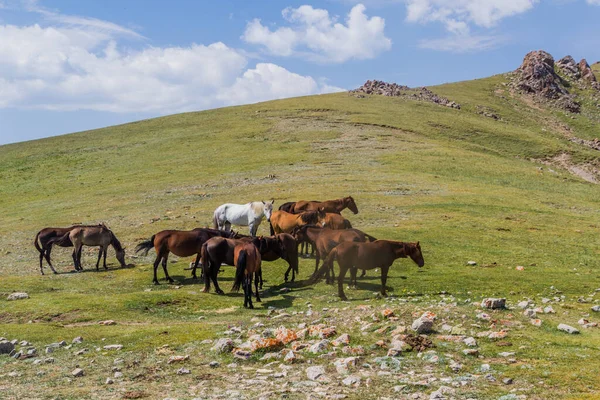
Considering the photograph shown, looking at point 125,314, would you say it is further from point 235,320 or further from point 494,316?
point 494,316

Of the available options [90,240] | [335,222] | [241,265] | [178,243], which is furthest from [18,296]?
[335,222]

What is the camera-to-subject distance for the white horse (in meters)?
25.4

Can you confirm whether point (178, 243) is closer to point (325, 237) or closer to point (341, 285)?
point (325, 237)

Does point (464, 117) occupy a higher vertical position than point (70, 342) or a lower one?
higher

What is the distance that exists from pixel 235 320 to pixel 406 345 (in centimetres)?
557

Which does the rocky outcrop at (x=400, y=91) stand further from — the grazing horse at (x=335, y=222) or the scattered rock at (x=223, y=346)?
the scattered rock at (x=223, y=346)

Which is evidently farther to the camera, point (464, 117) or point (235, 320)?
point (464, 117)

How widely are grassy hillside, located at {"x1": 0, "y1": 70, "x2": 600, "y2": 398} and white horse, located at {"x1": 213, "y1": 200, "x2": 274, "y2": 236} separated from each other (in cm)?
429

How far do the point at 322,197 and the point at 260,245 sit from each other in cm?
1971

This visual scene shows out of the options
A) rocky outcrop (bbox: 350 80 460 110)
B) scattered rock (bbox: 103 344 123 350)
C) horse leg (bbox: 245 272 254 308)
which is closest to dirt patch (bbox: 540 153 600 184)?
rocky outcrop (bbox: 350 80 460 110)

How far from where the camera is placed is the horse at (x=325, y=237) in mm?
18453

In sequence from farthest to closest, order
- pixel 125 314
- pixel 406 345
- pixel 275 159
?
pixel 275 159 < pixel 125 314 < pixel 406 345

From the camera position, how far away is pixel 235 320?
14125 millimetres

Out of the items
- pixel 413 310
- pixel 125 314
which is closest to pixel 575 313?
pixel 413 310
